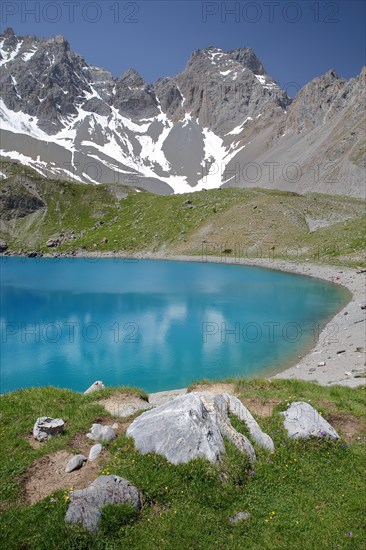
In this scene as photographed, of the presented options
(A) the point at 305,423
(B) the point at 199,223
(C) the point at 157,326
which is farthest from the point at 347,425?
(B) the point at 199,223

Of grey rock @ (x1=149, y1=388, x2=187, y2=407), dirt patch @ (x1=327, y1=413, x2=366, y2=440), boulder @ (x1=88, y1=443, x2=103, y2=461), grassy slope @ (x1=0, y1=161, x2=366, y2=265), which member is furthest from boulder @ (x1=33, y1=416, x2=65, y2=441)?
grassy slope @ (x1=0, y1=161, x2=366, y2=265)

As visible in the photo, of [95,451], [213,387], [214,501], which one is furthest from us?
[213,387]

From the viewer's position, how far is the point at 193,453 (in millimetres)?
10859

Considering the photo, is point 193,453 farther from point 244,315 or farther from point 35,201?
point 35,201

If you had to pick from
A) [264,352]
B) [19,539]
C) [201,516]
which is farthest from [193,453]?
[264,352]

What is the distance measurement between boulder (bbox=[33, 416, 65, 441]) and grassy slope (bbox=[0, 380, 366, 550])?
0.37 meters

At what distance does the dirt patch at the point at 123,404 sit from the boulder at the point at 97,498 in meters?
4.49

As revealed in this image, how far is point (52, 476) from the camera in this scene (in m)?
10.7

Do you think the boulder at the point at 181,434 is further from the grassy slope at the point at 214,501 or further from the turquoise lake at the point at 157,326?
the turquoise lake at the point at 157,326

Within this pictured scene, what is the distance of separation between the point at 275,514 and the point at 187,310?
36.5 m

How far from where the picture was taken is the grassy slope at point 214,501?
29.2 ft

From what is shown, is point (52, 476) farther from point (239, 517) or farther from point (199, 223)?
point (199, 223)

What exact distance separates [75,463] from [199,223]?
96286 millimetres

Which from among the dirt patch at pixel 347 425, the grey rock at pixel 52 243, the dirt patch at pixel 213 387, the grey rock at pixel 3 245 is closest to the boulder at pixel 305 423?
the dirt patch at pixel 347 425
